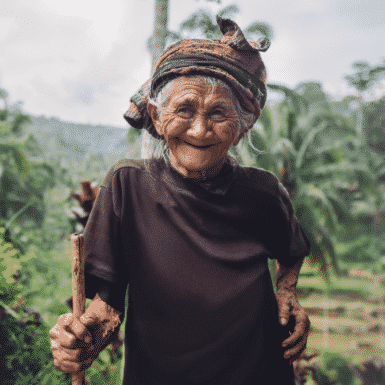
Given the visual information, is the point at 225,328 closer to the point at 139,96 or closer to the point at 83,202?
the point at 139,96

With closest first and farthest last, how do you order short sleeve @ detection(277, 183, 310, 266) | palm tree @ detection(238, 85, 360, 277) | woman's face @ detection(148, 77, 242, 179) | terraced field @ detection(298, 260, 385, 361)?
woman's face @ detection(148, 77, 242, 179), short sleeve @ detection(277, 183, 310, 266), palm tree @ detection(238, 85, 360, 277), terraced field @ detection(298, 260, 385, 361)

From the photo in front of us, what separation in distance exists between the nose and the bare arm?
635mm

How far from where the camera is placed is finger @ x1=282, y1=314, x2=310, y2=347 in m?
1.12

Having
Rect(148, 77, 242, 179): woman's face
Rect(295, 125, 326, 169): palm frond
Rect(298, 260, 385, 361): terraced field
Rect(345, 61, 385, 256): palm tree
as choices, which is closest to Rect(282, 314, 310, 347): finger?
Rect(148, 77, 242, 179): woman's face

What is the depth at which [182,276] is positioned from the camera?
100 cm

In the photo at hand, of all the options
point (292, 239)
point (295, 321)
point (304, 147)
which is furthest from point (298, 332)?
point (304, 147)

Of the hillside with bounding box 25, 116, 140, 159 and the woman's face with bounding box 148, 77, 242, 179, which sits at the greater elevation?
the hillside with bounding box 25, 116, 140, 159

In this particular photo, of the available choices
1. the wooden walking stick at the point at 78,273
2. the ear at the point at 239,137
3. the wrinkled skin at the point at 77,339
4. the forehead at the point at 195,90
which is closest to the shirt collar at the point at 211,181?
the ear at the point at 239,137

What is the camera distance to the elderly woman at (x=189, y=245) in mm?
980

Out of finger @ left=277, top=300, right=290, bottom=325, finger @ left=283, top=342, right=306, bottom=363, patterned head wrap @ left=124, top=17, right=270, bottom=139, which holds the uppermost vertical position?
patterned head wrap @ left=124, top=17, right=270, bottom=139

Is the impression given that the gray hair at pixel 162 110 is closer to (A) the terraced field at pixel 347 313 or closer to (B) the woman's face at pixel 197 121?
(B) the woman's face at pixel 197 121

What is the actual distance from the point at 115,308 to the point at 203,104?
684 millimetres

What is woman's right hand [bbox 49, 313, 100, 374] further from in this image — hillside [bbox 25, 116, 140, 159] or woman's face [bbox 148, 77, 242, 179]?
hillside [bbox 25, 116, 140, 159]

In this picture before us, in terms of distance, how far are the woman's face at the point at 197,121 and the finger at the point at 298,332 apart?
0.65 metres
